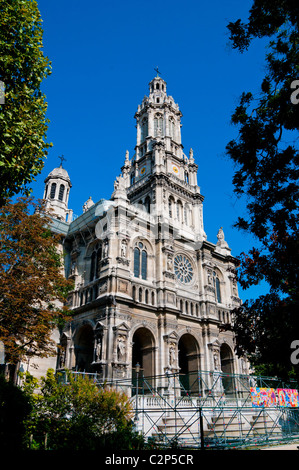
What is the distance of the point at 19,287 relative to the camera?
744 inches

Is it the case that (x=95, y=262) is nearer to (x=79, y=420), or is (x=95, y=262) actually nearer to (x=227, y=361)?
(x=227, y=361)

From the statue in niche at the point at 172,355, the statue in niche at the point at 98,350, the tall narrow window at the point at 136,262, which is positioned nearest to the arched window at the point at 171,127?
the tall narrow window at the point at 136,262

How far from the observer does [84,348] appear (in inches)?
1178

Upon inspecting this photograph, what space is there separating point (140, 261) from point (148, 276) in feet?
5.28

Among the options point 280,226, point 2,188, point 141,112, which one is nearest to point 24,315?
point 2,188

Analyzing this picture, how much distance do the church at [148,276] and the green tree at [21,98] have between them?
16.0 metres

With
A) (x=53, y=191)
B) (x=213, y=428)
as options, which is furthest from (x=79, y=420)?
(x=53, y=191)

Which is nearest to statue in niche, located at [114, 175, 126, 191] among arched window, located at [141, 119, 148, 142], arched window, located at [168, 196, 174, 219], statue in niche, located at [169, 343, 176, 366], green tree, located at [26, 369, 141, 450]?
arched window, located at [168, 196, 174, 219]

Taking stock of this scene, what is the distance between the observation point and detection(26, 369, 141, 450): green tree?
378 inches

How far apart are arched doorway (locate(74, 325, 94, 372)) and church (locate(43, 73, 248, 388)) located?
87 millimetres

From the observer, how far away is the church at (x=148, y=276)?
2678cm

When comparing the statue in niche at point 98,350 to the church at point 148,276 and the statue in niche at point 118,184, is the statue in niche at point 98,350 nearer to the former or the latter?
the church at point 148,276

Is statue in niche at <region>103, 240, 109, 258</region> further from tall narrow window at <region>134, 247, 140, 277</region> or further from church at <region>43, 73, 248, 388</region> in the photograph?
tall narrow window at <region>134, 247, 140, 277</region>
